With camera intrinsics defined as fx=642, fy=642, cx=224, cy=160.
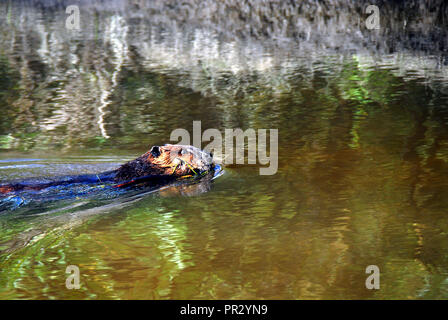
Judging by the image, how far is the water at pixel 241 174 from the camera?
144 inches

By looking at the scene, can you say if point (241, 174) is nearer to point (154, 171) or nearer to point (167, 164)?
point (167, 164)

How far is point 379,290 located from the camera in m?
3.43

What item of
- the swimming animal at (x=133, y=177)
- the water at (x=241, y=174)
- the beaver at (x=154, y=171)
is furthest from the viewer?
the beaver at (x=154, y=171)

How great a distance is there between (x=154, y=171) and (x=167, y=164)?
13 centimetres

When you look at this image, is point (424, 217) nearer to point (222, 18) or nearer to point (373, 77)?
point (373, 77)

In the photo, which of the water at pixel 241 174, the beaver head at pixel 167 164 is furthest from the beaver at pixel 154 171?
the water at pixel 241 174

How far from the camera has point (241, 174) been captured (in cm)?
551

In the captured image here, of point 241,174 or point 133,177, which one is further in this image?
point 241,174

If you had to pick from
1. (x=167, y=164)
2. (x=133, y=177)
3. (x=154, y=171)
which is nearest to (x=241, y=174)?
(x=167, y=164)

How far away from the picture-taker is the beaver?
17.4 ft

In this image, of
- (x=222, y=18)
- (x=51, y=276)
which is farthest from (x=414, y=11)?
(x=51, y=276)

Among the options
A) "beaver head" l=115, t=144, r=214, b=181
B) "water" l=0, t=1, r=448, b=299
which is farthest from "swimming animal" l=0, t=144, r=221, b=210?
"water" l=0, t=1, r=448, b=299

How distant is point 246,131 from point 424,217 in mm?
2882

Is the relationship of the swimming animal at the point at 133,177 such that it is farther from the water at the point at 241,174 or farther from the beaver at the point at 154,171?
the water at the point at 241,174
